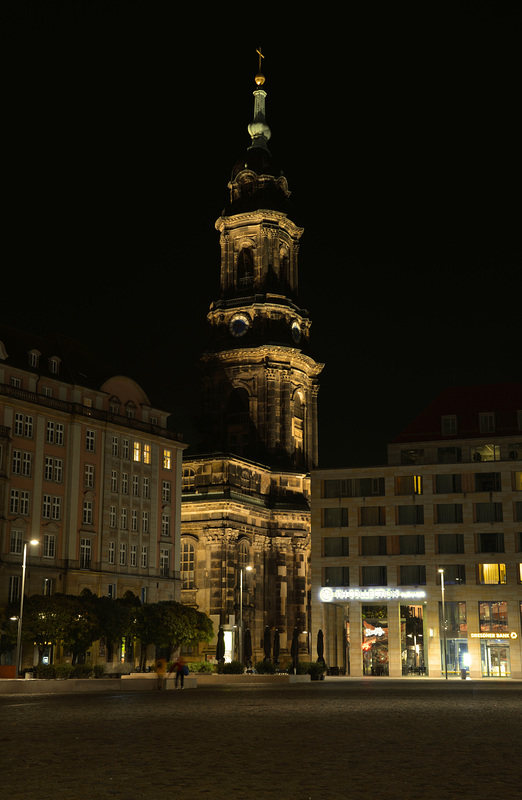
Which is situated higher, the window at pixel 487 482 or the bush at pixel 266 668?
the window at pixel 487 482

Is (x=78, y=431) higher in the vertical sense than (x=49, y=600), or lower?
higher

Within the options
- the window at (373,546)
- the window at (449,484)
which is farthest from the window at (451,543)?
the window at (373,546)

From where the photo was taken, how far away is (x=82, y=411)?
82.6 metres

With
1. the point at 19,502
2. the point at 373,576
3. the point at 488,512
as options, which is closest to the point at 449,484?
the point at 488,512

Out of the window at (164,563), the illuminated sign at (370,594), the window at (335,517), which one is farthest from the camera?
the window at (335,517)

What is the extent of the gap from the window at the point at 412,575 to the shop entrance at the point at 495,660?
7562mm

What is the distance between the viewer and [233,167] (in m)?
133

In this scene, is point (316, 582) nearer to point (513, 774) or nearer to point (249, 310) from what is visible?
point (249, 310)

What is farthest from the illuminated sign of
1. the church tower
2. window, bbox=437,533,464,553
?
the church tower

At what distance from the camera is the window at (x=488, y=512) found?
86625 mm

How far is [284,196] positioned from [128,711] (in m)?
105

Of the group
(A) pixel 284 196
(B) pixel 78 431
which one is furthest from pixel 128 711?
(A) pixel 284 196

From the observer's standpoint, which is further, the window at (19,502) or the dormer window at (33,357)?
the dormer window at (33,357)

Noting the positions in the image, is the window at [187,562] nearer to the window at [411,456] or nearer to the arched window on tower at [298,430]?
the arched window on tower at [298,430]
